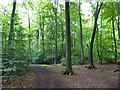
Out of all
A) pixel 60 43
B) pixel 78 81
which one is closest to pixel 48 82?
pixel 78 81

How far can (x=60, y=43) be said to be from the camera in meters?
15.9

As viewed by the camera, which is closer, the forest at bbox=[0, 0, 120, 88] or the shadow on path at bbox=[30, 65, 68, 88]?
the shadow on path at bbox=[30, 65, 68, 88]

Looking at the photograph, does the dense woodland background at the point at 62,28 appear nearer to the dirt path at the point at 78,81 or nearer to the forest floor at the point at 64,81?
the forest floor at the point at 64,81

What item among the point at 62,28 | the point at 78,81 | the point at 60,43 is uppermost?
the point at 62,28

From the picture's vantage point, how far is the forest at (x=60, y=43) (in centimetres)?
493

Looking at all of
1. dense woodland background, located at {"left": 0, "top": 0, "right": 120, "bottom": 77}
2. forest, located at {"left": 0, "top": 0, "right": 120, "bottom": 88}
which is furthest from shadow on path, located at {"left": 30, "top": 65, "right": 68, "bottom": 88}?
dense woodland background, located at {"left": 0, "top": 0, "right": 120, "bottom": 77}

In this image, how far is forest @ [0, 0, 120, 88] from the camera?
16.2 feet

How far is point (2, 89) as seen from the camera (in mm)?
3609

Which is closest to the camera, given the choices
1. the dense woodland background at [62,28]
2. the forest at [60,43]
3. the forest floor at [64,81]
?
the forest floor at [64,81]

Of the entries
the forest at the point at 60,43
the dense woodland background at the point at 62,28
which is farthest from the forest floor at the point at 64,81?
the dense woodland background at the point at 62,28

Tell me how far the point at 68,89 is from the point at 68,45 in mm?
3421

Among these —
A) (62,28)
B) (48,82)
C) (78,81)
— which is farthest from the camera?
(62,28)

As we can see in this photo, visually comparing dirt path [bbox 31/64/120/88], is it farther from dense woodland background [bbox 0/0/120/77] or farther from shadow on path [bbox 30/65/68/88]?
dense woodland background [bbox 0/0/120/77]

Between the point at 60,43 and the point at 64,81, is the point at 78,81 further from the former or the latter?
the point at 60,43
